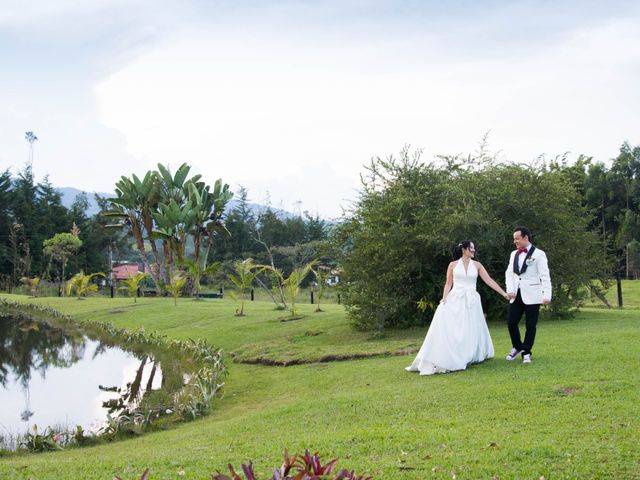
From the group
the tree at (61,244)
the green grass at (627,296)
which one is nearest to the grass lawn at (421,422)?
the green grass at (627,296)

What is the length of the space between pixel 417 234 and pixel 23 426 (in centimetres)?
957

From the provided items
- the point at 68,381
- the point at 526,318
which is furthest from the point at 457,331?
the point at 68,381

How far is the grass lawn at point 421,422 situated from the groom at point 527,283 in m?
0.63

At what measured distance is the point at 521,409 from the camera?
292 inches

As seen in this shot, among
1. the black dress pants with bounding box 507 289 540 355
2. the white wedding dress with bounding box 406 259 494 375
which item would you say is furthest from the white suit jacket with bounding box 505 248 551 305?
the white wedding dress with bounding box 406 259 494 375

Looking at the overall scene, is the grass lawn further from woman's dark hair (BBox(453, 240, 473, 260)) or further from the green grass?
the green grass

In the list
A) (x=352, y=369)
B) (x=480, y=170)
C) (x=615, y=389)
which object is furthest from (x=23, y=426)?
(x=480, y=170)

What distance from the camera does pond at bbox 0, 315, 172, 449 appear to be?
38.9ft

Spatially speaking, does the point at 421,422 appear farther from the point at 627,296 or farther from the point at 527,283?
the point at 627,296

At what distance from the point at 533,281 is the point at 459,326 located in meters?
1.31

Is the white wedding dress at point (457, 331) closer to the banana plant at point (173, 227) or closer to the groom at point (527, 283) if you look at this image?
the groom at point (527, 283)

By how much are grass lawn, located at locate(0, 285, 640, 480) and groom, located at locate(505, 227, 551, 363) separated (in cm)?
63

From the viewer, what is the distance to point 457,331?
10.2 m

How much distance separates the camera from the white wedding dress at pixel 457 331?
10172 millimetres
